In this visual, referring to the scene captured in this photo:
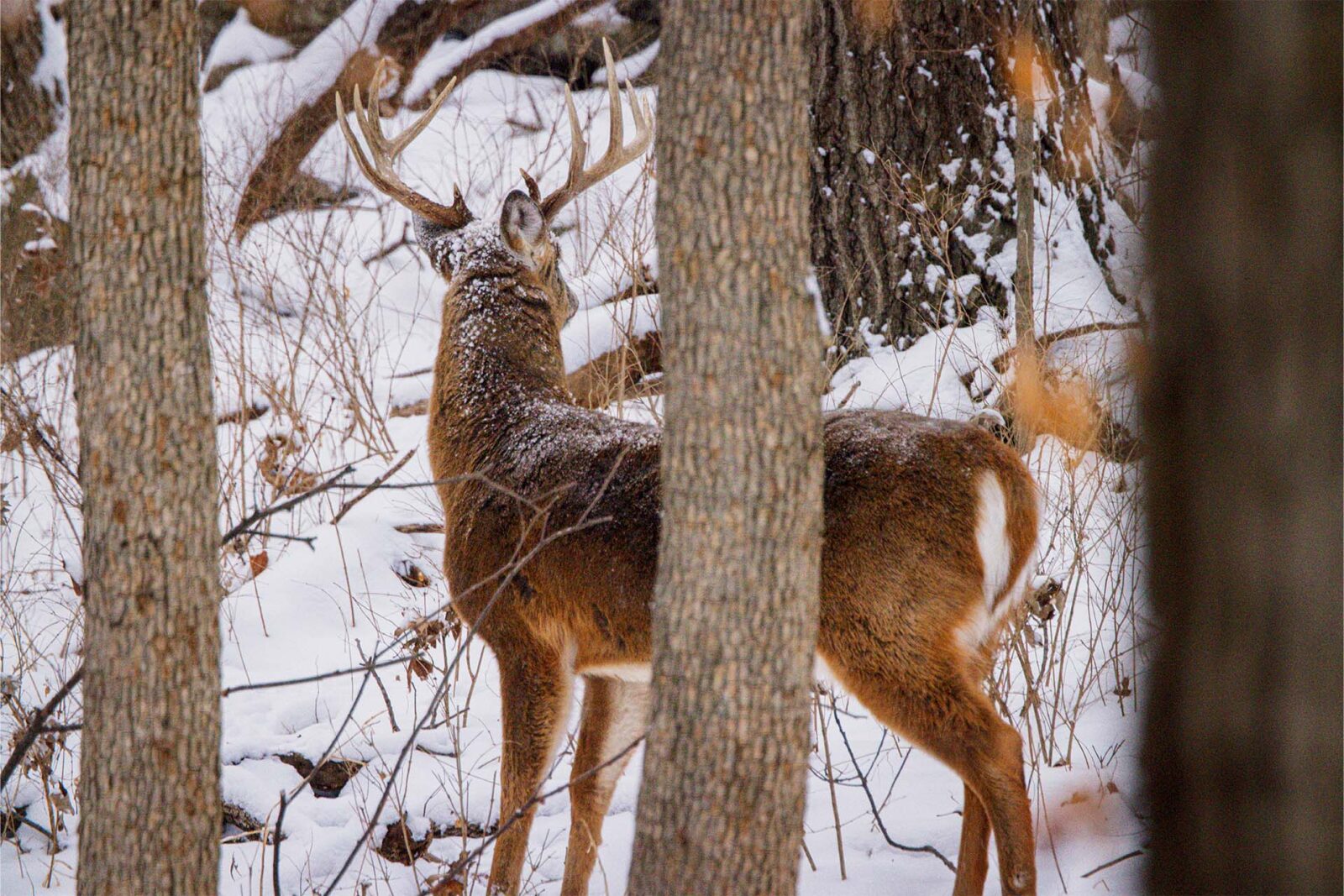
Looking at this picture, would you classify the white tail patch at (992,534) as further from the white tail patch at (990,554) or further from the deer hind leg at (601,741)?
the deer hind leg at (601,741)

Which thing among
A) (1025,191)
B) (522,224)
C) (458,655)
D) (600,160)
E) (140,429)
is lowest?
(458,655)

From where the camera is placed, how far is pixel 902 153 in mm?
7180

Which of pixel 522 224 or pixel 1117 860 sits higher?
pixel 522 224

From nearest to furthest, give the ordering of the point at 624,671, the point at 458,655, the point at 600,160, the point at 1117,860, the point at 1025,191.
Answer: the point at 458,655 < the point at 1117,860 < the point at 624,671 < the point at 600,160 < the point at 1025,191

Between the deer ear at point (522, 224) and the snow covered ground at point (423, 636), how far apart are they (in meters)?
1.48

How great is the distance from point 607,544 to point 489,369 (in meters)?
1.24

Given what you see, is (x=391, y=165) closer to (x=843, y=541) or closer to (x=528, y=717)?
(x=528, y=717)

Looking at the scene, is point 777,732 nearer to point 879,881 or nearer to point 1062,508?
point 879,881

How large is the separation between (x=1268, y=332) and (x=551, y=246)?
4163 millimetres

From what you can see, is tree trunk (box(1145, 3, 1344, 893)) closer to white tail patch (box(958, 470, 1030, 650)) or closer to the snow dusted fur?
the snow dusted fur

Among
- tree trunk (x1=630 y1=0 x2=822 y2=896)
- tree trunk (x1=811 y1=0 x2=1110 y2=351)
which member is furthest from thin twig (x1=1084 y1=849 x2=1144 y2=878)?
tree trunk (x1=811 y1=0 x2=1110 y2=351)

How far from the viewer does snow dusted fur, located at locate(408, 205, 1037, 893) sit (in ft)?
11.5

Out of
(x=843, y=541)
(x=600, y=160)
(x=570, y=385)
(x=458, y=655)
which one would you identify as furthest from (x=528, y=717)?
(x=570, y=385)

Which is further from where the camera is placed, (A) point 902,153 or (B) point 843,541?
(A) point 902,153
